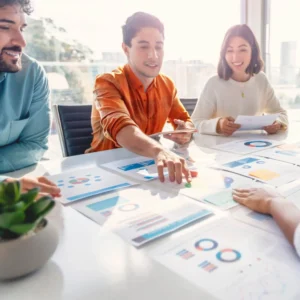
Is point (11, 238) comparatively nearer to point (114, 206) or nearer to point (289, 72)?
point (114, 206)

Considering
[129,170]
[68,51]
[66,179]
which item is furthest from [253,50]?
[66,179]

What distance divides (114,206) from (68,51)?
171 centimetres

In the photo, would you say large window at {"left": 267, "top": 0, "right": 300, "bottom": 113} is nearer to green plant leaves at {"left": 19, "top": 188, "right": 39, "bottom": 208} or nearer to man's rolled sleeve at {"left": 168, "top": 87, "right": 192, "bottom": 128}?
man's rolled sleeve at {"left": 168, "top": 87, "right": 192, "bottom": 128}

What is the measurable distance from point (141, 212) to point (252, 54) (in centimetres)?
156

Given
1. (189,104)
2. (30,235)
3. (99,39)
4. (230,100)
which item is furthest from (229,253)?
(99,39)

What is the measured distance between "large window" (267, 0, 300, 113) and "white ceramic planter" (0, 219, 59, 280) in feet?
8.29

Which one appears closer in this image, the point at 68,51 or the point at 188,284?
the point at 188,284

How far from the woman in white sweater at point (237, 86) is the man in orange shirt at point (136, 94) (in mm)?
244

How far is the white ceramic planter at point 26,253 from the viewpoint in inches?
17.0

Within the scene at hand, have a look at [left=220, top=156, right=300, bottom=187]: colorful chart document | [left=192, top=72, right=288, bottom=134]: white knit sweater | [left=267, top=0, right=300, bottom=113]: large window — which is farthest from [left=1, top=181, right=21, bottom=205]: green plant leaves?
[left=267, top=0, right=300, bottom=113]: large window

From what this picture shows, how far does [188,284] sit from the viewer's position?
1.47 feet

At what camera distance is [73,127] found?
1.55 meters

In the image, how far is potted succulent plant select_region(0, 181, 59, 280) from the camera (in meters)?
0.42

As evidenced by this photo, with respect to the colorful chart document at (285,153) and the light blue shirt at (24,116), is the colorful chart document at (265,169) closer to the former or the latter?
the colorful chart document at (285,153)
